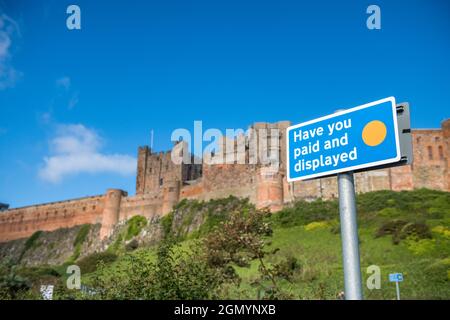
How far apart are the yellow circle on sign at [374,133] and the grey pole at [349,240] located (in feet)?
1.13

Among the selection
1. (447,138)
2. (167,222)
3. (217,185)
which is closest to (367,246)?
(447,138)

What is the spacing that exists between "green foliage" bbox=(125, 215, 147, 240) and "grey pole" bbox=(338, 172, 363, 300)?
56.0m

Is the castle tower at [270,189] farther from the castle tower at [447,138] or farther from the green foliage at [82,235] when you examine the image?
the green foliage at [82,235]

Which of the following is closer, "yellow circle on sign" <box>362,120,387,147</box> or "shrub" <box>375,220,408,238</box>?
"yellow circle on sign" <box>362,120,387,147</box>

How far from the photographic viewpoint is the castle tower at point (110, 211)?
62438 mm

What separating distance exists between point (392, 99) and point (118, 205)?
206 ft

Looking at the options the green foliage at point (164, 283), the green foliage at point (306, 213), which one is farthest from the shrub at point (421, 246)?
the green foliage at point (164, 283)

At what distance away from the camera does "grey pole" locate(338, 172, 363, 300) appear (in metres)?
3.59

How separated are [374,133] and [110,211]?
205ft

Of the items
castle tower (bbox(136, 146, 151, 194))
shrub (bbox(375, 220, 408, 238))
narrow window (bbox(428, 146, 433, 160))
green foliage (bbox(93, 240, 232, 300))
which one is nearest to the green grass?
shrub (bbox(375, 220, 408, 238))

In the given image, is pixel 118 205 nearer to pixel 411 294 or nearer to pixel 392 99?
pixel 411 294

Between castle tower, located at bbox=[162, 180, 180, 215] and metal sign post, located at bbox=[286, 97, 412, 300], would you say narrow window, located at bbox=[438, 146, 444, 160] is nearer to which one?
castle tower, located at bbox=[162, 180, 180, 215]

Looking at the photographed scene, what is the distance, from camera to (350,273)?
3645 mm
